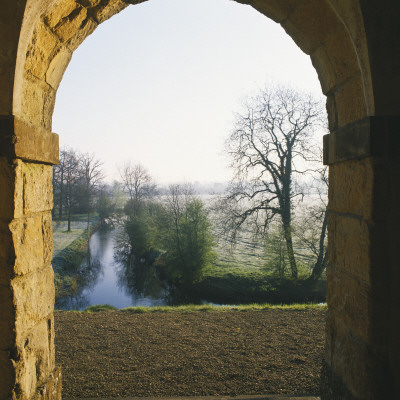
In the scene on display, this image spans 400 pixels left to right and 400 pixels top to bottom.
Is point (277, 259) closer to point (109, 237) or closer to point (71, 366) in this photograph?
point (71, 366)

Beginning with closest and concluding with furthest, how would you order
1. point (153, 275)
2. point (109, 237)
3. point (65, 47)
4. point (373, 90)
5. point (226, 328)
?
point (373, 90)
point (65, 47)
point (226, 328)
point (153, 275)
point (109, 237)

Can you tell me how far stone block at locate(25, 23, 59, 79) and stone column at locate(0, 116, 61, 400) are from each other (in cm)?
44

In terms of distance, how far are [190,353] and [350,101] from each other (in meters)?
4.64

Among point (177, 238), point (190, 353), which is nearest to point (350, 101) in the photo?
Result: point (190, 353)

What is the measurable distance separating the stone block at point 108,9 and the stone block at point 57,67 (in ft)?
1.28

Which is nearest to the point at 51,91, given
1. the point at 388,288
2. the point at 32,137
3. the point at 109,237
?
the point at 32,137

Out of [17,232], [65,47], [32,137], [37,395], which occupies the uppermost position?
[65,47]

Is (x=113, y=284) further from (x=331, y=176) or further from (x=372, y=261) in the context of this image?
(x=372, y=261)

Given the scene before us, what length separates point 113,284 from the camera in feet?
51.7

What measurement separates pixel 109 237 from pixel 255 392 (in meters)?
26.2

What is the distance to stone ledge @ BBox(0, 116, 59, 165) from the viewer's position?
1.95 m

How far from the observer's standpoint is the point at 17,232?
2061 mm

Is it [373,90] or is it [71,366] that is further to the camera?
[71,366]

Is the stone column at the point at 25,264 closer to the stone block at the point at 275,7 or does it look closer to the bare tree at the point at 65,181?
the stone block at the point at 275,7
